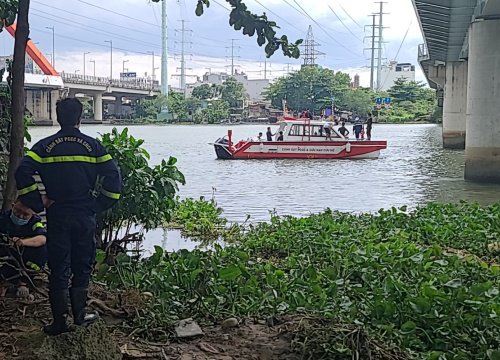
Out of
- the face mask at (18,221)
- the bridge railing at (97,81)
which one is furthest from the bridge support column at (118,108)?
the face mask at (18,221)

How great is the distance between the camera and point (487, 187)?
20188 mm

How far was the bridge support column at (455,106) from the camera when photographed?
4166 centimetres

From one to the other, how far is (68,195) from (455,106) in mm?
40853

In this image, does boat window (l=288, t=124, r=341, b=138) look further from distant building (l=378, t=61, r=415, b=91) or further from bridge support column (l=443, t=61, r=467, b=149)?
distant building (l=378, t=61, r=415, b=91)

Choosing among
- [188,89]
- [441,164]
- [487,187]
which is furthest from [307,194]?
[188,89]

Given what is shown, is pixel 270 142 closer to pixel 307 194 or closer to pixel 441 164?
pixel 441 164

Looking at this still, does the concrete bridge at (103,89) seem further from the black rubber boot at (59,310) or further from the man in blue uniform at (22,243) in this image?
the black rubber boot at (59,310)

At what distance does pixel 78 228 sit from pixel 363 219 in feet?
25.8

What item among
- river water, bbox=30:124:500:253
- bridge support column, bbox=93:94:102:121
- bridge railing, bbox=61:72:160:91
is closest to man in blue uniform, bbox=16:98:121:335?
river water, bbox=30:124:500:253

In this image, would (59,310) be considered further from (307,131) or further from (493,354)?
(307,131)

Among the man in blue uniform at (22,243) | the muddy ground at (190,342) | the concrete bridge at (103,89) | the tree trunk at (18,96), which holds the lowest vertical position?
the muddy ground at (190,342)

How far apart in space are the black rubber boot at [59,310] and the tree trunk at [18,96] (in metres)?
1.81

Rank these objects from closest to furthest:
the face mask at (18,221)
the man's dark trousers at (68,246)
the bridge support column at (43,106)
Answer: the man's dark trousers at (68,246) → the face mask at (18,221) → the bridge support column at (43,106)

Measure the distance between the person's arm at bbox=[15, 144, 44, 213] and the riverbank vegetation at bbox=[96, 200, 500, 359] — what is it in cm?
118
